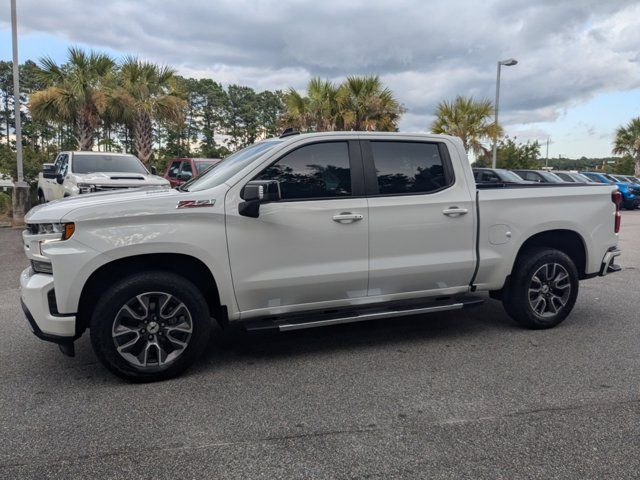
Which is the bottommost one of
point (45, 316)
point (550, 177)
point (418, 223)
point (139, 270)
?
point (45, 316)

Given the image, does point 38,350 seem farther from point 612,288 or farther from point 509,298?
point 612,288

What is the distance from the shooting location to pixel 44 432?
3.15 meters

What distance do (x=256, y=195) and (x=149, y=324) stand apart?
48.9 inches

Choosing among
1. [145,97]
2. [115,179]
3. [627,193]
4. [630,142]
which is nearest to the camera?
[115,179]

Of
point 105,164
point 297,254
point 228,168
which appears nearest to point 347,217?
point 297,254

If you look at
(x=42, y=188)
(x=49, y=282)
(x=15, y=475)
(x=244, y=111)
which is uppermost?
(x=244, y=111)

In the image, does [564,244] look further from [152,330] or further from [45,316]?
[45,316]

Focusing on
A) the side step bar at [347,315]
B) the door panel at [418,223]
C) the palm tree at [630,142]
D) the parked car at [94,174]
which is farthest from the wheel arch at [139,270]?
the palm tree at [630,142]

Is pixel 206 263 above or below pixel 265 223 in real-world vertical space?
below

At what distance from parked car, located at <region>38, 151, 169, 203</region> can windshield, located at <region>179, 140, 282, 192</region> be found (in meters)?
6.04

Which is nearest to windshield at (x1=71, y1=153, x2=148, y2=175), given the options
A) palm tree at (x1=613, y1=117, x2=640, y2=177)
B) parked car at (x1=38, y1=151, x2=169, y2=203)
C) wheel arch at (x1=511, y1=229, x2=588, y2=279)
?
parked car at (x1=38, y1=151, x2=169, y2=203)

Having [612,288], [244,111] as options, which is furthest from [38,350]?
[244,111]

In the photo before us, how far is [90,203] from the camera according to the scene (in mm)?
3820

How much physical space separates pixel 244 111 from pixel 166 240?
63.9 meters
